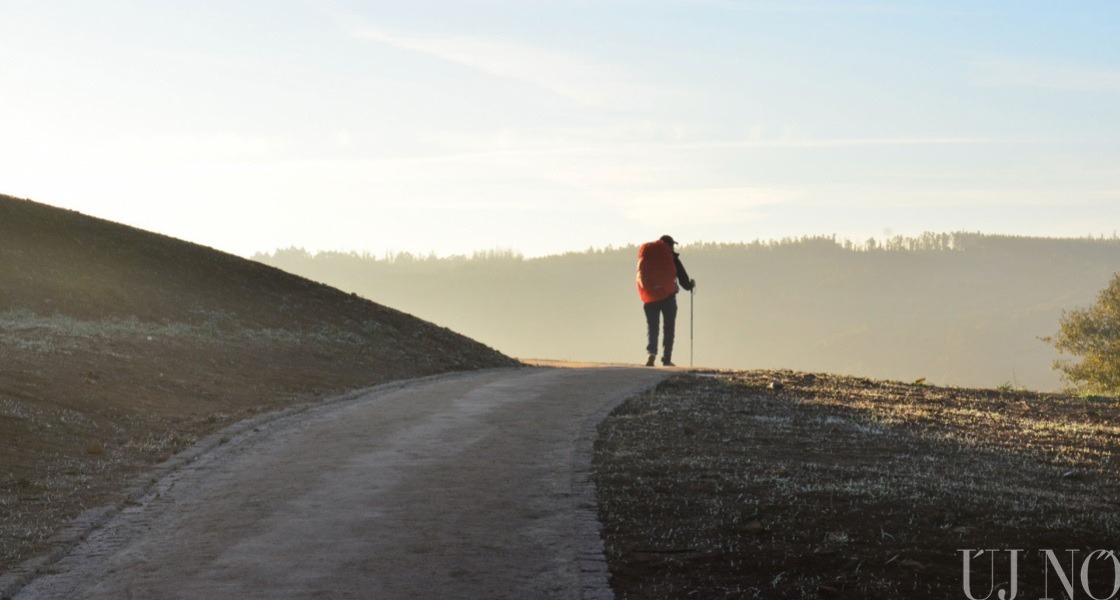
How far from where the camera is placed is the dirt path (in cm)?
752

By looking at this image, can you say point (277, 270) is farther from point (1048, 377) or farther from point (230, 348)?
point (1048, 377)

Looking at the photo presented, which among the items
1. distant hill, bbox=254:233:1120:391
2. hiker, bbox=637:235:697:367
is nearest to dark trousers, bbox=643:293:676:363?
hiker, bbox=637:235:697:367

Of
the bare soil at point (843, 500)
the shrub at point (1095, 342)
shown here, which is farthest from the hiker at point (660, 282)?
the shrub at point (1095, 342)

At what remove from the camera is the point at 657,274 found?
88.1ft

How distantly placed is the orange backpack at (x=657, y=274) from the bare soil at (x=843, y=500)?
9920 millimetres

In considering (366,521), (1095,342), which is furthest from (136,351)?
(1095,342)

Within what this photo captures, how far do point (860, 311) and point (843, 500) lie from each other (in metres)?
180

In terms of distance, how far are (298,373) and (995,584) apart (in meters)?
15.0

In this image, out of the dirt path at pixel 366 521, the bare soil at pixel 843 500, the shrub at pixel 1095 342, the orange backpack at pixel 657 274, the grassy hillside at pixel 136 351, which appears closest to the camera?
the dirt path at pixel 366 521

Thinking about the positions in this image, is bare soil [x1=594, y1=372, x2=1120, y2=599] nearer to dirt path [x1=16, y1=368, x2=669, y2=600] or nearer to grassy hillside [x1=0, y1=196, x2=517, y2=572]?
dirt path [x1=16, y1=368, x2=669, y2=600]

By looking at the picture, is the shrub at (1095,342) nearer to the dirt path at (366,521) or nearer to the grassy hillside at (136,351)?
the grassy hillside at (136,351)

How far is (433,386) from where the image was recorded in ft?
63.0

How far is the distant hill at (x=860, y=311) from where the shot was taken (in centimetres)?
15950

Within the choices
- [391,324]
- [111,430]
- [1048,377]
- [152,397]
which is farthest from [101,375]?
[1048,377]
